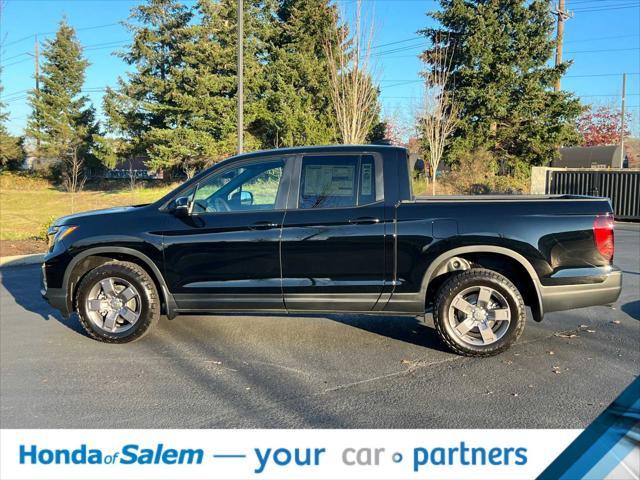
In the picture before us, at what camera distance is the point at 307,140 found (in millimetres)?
32125

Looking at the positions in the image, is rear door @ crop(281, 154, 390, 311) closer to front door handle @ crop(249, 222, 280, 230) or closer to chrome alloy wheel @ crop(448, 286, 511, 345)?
front door handle @ crop(249, 222, 280, 230)

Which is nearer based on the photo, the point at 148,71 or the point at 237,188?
the point at 237,188

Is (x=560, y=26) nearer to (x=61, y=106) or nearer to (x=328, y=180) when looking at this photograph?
(x=328, y=180)

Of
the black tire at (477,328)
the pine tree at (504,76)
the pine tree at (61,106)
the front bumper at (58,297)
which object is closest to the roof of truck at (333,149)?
the black tire at (477,328)

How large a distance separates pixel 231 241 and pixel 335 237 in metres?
0.99

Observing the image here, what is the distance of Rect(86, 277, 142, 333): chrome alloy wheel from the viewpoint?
5172 mm

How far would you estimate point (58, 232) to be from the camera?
17.5ft

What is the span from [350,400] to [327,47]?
23.8 meters

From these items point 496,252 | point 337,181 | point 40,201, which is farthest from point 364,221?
point 40,201

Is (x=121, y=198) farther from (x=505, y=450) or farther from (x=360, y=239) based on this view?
(x=505, y=450)

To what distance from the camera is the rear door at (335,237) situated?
475cm

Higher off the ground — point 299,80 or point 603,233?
point 299,80

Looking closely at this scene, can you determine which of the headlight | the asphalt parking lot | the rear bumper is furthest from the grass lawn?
the rear bumper

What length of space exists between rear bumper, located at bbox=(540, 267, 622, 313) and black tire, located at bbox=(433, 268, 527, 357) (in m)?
0.24
